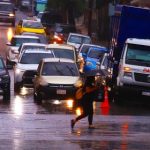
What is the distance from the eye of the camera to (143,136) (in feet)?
57.6

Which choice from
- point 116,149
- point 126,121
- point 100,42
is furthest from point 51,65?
point 100,42

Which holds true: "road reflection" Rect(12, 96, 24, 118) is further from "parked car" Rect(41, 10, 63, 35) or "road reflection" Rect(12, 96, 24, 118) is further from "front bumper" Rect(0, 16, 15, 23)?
"front bumper" Rect(0, 16, 15, 23)

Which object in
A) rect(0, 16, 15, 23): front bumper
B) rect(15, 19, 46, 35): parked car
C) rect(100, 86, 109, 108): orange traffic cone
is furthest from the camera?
rect(0, 16, 15, 23): front bumper

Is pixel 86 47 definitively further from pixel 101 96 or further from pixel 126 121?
pixel 126 121

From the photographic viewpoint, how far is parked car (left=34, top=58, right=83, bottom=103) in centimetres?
2667

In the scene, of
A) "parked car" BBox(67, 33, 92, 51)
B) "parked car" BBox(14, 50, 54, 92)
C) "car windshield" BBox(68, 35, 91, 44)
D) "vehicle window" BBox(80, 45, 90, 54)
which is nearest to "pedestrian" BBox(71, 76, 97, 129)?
"parked car" BBox(14, 50, 54, 92)

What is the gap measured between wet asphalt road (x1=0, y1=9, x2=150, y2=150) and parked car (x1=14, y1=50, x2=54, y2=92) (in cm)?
313

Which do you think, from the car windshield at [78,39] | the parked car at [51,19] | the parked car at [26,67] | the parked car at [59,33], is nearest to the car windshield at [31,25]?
the parked car at [59,33]

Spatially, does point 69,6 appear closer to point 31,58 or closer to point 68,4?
point 68,4

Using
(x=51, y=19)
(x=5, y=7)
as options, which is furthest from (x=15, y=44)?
(x=5, y=7)

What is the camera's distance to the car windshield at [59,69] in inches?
1102

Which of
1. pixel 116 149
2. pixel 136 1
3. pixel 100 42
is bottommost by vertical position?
pixel 100 42

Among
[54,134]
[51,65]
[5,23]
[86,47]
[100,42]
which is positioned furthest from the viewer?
[5,23]

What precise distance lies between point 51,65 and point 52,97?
6.88 feet
